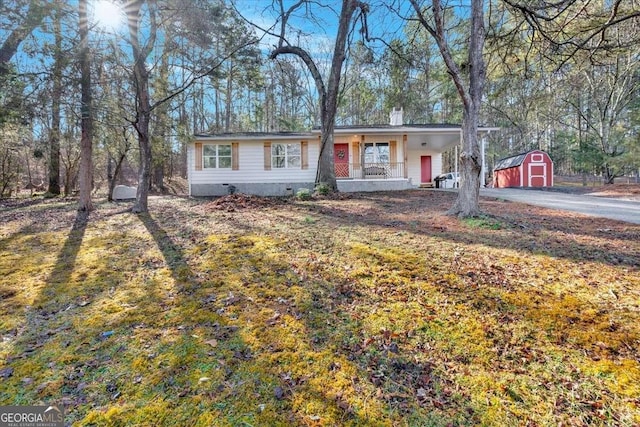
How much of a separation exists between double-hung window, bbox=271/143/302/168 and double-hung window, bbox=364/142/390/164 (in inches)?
140

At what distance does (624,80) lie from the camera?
19.5 meters

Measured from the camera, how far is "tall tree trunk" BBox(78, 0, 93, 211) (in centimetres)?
727

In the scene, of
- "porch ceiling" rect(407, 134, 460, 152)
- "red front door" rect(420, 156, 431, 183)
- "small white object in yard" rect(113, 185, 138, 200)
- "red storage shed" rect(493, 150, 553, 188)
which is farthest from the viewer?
"red front door" rect(420, 156, 431, 183)

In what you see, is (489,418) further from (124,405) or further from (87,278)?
(87,278)

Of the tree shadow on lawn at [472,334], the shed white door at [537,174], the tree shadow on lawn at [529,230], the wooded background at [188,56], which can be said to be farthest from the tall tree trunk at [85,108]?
the shed white door at [537,174]

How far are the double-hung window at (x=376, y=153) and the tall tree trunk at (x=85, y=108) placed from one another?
11.5m

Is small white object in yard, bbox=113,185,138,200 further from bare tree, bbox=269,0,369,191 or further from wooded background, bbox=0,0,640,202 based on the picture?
bare tree, bbox=269,0,369,191

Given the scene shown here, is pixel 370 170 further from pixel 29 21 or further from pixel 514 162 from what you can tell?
pixel 29 21

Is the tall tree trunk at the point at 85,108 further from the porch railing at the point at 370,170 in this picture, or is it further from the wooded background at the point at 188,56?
the porch railing at the point at 370,170

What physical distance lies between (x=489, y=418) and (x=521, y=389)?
1.24 ft

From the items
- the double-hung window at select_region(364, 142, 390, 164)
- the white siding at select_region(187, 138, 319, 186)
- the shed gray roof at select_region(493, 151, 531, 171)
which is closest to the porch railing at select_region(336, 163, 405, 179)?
the double-hung window at select_region(364, 142, 390, 164)

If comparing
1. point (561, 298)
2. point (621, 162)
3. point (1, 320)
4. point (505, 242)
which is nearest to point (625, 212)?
point (505, 242)

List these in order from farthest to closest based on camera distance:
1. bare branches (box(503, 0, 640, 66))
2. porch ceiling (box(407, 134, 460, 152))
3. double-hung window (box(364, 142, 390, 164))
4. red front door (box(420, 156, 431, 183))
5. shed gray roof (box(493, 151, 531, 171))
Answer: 1. red front door (box(420, 156, 431, 183))
2. shed gray roof (box(493, 151, 531, 171))
3. double-hung window (box(364, 142, 390, 164))
4. porch ceiling (box(407, 134, 460, 152))
5. bare branches (box(503, 0, 640, 66))

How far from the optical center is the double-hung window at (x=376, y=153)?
15.9m
